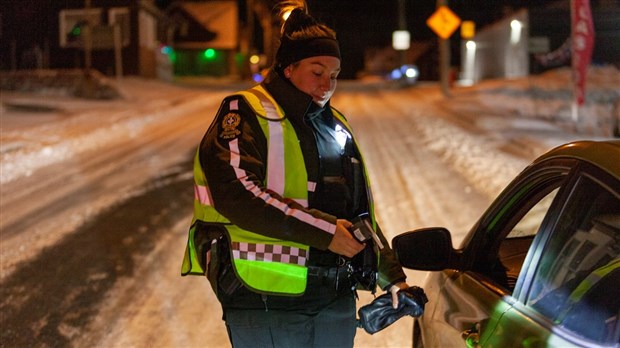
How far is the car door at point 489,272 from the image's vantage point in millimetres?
2514

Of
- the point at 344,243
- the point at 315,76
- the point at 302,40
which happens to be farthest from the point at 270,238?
the point at 302,40

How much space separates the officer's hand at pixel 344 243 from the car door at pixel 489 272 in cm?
46

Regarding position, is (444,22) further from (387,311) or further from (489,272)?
(387,311)

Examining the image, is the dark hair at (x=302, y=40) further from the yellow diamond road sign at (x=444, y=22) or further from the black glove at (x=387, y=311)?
the yellow diamond road sign at (x=444, y=22)

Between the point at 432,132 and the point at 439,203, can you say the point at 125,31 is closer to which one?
the point at 432,132

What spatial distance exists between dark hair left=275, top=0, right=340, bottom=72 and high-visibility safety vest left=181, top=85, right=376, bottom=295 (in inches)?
8.1

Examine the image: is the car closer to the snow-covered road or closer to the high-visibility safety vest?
the high-visibility safety vest

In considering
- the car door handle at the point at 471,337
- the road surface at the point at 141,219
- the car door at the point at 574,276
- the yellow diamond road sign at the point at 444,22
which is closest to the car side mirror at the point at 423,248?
the car door handle at the point at 471,337

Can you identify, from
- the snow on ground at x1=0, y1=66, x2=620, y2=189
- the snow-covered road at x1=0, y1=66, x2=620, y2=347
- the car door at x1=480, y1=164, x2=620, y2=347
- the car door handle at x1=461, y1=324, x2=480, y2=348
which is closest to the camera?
the car door at x1=480, y1=164, x2=620, y2=347

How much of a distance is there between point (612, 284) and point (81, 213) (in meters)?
7.51

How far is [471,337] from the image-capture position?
2492mm

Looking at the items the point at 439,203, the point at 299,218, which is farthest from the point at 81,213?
the point at 299,218

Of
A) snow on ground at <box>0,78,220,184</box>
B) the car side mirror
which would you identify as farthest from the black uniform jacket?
snow on ground at <box>0,78,220,184</box>

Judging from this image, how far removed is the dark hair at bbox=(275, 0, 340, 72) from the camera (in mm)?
2723
